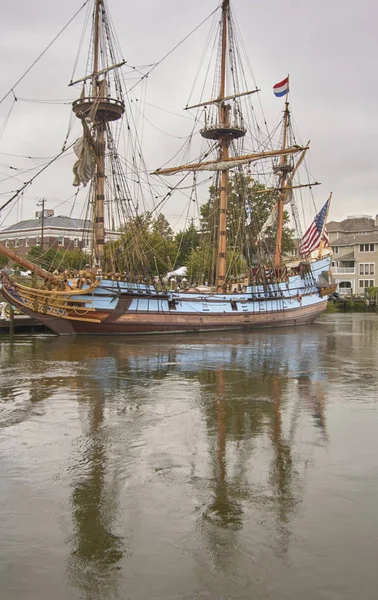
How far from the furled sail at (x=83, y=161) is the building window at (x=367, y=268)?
65728mm

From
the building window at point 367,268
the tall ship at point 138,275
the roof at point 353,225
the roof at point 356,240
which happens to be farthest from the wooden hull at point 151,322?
the roof at point 353,225

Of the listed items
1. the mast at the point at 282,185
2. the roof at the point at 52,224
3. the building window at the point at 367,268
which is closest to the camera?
the mast at the point at 282,185

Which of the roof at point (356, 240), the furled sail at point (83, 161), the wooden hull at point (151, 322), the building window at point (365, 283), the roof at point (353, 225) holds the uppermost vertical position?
the roof at point (353, 225)

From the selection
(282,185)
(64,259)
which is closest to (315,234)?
(282,185)

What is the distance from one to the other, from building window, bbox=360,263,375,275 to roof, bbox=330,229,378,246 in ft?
11.5

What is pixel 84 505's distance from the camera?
7.33 m

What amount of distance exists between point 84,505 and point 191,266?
168 ft

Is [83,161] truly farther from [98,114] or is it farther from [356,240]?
[356,240]

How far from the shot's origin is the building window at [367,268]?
296 ft

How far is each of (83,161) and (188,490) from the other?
27445 mm

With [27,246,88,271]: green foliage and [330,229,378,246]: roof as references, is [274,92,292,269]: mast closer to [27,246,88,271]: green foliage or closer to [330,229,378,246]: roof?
[27,246,88,271]: green foliage

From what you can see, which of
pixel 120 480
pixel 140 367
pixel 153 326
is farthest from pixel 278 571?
pixel 153 326

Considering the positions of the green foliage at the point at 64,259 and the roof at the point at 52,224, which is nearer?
the green foliage at the point at 64,259

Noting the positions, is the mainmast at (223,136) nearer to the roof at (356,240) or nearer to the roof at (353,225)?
the roof at (356,240)
